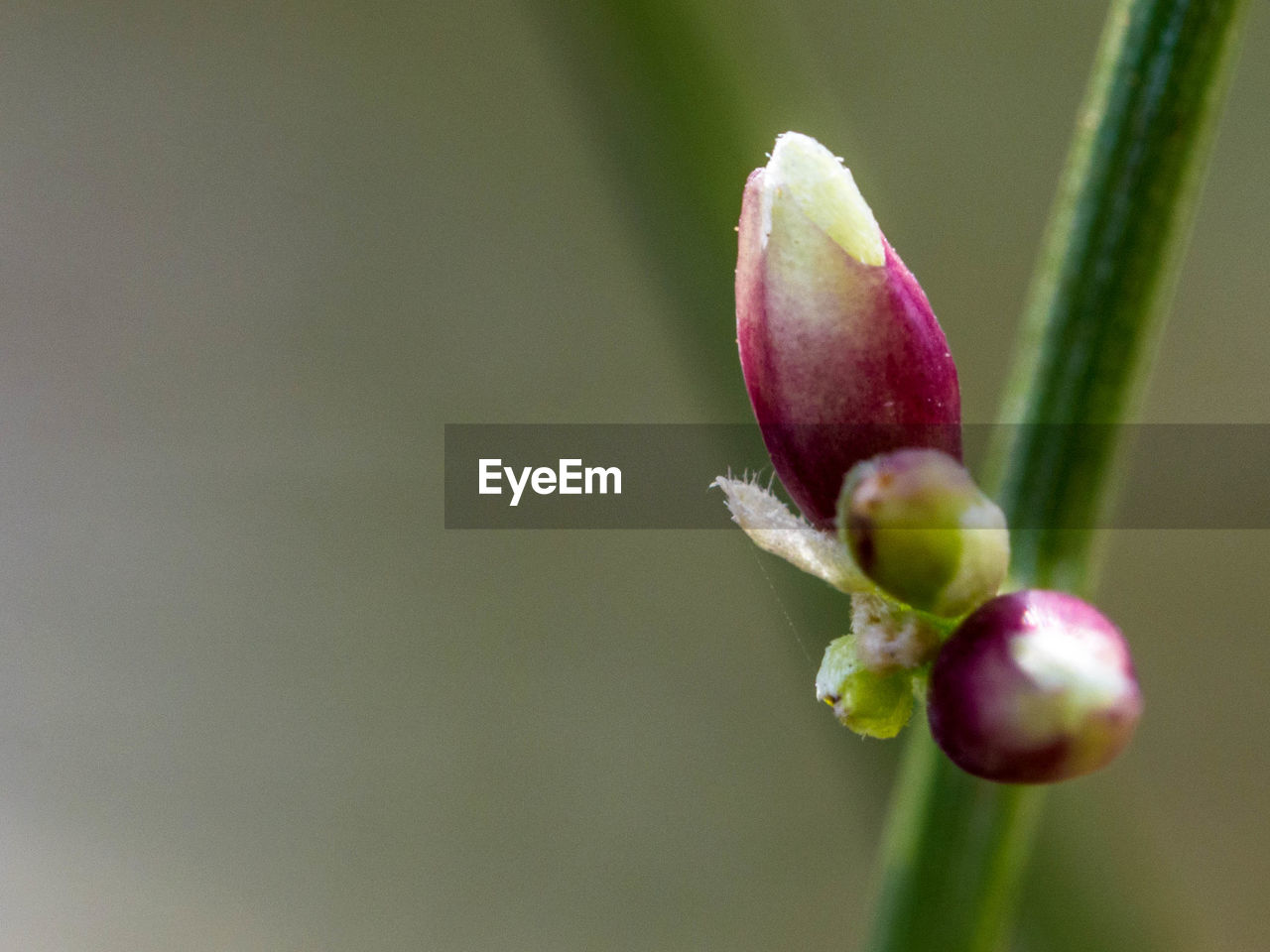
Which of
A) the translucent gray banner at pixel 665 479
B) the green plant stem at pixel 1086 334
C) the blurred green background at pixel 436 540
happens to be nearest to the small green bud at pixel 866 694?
the green plant stem at pixel 1086 334

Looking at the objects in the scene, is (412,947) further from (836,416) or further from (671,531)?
(836,416)

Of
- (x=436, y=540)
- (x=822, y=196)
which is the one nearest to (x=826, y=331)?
(x=822, y=196)

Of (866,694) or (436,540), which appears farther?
(436,540)

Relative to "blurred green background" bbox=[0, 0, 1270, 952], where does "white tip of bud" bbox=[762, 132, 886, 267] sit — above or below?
above

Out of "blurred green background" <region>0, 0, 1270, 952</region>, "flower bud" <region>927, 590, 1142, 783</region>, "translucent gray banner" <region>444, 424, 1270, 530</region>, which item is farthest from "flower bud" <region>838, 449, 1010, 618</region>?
"blurred green background" <region>0, 0, 1270, 952</region>

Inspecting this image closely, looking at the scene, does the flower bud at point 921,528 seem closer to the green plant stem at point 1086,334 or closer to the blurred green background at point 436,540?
the green plant stem at point 1086,334

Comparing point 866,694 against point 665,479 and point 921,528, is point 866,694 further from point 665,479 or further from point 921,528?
point 665,479

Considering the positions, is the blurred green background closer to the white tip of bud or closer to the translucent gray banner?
the translucent gray banner
